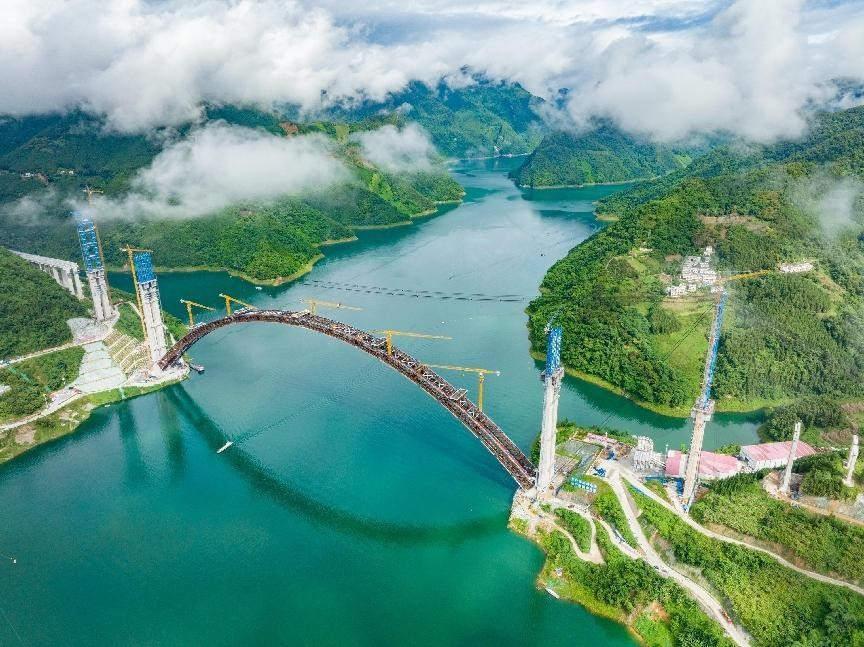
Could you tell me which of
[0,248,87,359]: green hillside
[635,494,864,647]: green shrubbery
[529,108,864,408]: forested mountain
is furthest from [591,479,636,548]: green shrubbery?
[0,248,87,359]: green hillside

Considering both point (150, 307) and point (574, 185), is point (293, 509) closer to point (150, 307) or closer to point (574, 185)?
point (150, 307)

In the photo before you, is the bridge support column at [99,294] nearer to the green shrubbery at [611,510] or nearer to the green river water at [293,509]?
the green river water at [293,509]

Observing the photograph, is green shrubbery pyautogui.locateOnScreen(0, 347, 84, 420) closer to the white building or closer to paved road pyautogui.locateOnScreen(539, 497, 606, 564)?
paved road pyautogui.locateOnScreen(539, 497, 606, 564)

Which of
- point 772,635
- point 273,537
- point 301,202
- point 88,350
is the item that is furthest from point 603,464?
point 301,202

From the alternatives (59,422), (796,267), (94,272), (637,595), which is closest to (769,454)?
(637,595)

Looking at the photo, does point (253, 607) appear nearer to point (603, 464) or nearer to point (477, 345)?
point (603, 464)

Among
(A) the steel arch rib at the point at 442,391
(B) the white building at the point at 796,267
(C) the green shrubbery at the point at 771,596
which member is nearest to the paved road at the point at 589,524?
(A) the steel arch rib at the point at 442,391
